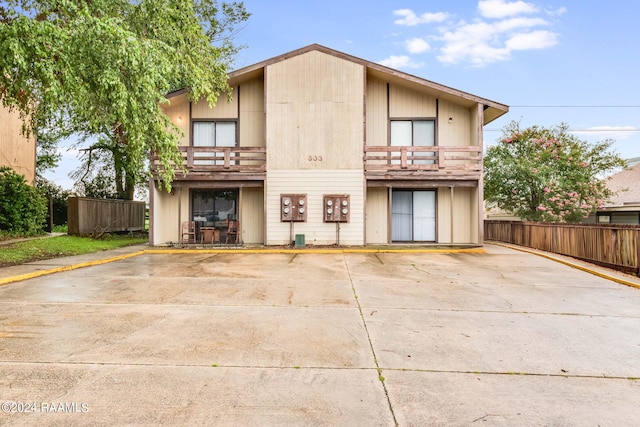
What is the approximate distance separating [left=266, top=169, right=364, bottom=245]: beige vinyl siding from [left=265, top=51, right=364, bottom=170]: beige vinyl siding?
1.00ft

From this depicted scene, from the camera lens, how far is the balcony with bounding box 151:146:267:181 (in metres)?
14.3

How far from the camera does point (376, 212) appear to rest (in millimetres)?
15422

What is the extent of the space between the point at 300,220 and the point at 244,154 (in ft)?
11.4

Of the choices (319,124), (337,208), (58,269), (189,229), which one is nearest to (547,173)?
(337,208)

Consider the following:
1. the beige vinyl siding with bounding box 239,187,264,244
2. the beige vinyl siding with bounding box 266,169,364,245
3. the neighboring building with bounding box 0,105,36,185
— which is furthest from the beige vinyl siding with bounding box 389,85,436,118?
the neighboring building with bounding box 0,105,36,185

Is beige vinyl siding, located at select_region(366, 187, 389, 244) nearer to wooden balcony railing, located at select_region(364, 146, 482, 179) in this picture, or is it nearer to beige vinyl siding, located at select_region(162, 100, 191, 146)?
wooden balcony railing, located at select_region(364, 146, 482, 179)

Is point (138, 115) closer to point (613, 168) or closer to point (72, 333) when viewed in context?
point (72, 333)

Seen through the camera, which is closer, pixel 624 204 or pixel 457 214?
pixel 457 214

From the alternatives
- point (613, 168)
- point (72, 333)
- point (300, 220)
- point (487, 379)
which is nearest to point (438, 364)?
point (487, 379)

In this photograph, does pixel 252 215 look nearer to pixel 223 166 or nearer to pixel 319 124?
pixel 223 166

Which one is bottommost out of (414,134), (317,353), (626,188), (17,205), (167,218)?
(317,353)

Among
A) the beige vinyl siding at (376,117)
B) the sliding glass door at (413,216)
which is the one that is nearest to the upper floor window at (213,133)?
the beige vinyl siding at (376,117)

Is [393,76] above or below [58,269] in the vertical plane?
above

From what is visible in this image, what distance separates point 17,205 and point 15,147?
4.28 m
